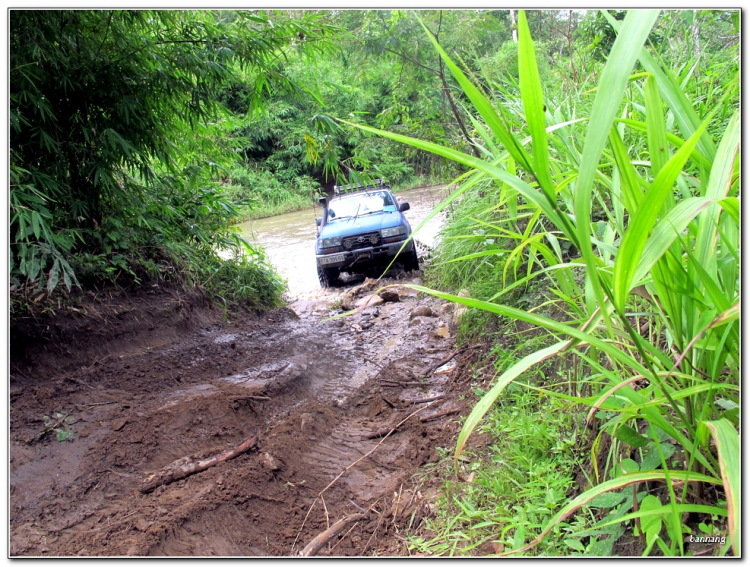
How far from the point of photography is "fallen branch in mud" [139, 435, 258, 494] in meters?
2.25

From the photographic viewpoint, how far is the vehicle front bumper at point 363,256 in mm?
7529

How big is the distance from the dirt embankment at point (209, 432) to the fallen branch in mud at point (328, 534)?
0.01 m

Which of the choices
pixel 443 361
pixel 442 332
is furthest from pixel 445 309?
pixel 443 361

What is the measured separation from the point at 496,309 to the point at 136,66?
3738mm

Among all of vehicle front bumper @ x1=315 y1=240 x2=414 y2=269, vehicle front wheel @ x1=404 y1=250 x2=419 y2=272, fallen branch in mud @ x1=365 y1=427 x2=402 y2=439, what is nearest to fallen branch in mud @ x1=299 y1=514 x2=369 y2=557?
fallen branch in mud @ x1=365 y1=427 x2=402 y2=439

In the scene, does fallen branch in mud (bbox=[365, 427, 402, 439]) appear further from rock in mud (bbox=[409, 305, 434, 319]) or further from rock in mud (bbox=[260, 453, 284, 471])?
rock in mud (bbox=[409, 305, 434, 319])

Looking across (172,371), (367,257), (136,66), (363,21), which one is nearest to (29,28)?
(136,66)

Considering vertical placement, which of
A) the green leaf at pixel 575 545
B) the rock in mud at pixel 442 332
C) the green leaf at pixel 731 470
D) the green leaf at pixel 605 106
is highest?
the green leaf at pixel 605 106

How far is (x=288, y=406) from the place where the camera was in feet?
10.7

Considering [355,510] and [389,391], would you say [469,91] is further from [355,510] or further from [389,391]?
[389,391]

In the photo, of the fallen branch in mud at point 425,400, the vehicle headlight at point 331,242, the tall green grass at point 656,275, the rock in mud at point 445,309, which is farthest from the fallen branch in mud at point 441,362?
the vehicle headlight at point 331,242

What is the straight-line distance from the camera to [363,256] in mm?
7570

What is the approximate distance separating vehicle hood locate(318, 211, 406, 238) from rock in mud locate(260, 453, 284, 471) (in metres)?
5.41

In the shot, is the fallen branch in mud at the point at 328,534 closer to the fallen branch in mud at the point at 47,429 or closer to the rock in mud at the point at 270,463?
the rock in mud at the point at 270,463
